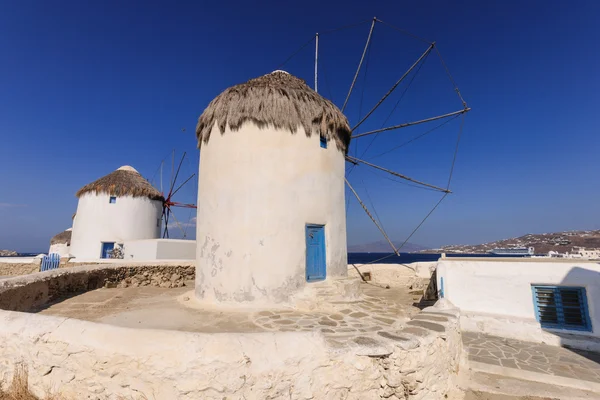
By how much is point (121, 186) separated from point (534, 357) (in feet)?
70.2

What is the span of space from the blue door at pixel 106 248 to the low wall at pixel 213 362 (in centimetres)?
1742

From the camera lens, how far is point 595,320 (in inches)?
223

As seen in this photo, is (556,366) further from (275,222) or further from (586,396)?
(275,222)

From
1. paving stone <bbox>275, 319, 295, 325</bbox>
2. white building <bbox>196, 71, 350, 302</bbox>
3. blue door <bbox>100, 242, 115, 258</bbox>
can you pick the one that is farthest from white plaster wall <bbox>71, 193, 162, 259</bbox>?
paving stone <bbox>275, 319, 295, 325</bbox>

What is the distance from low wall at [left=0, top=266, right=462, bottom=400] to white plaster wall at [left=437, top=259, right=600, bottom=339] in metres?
4.14

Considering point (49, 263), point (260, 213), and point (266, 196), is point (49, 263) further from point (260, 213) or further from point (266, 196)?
point (266, 196)

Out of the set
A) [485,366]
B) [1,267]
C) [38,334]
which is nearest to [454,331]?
[485,366]

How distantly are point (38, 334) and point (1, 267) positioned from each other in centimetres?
1858

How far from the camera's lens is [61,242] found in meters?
26.7

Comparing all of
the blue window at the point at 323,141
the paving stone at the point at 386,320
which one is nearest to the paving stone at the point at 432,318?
the paving stone at the point at 386,320

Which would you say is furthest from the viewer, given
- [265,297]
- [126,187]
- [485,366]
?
[126,187]

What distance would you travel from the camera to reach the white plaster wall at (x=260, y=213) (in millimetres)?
6426

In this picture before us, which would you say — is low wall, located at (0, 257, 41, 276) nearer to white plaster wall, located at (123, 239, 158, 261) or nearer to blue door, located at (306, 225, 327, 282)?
white plaster wall, located at (123, 239, 158, 261)

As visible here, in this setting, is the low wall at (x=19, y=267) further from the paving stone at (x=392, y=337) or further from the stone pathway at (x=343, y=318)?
the paving stone at (x=392, y=337)
